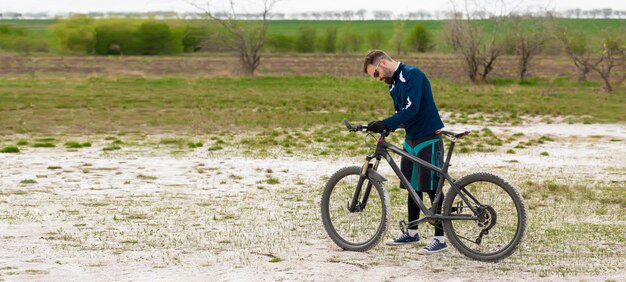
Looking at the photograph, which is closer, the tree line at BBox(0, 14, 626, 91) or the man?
the man

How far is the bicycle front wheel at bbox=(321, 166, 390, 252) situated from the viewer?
7.19 metres

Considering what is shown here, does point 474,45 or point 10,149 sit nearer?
point 10,149

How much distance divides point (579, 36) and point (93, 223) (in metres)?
28.6

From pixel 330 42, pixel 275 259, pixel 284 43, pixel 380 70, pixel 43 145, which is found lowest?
pixel 284 43

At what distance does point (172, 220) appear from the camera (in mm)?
8633

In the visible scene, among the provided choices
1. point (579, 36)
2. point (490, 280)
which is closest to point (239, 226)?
point (490, 280)

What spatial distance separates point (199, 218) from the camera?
28.8 feet

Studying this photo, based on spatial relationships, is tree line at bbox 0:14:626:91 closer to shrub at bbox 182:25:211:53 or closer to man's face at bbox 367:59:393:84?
shrub at bbox 182:25:211:53

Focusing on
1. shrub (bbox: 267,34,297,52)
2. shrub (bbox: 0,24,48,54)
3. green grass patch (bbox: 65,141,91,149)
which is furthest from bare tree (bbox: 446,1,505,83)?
shrub (bbox: 267,34,297,52)

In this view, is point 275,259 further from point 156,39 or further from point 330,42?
point 330,42

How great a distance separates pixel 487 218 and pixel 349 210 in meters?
1.19

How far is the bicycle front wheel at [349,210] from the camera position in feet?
23.6

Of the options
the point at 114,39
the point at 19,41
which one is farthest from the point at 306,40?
the point at 19,41

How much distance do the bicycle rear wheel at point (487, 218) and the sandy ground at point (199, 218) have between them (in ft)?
0.45
